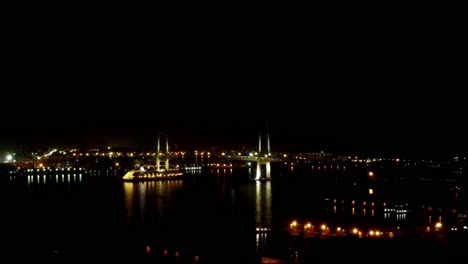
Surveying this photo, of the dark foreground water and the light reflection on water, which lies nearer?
the dark foreground water

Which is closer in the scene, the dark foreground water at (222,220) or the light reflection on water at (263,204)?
the dark foreground water at (222,220)

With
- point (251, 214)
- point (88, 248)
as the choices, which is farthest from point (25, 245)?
point (251, 214)

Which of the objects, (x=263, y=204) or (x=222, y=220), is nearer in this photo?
(x=222, y=220)

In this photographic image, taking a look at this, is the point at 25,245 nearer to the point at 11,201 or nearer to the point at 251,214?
the point at 251,214

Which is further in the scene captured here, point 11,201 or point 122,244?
point 11,201

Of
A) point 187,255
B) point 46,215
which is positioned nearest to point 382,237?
point 187,255

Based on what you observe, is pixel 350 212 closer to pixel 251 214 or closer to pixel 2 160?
pixel 251 214

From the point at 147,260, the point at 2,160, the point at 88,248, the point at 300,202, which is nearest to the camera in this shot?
the point at 147,260

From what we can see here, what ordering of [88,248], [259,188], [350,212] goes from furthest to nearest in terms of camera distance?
[259,188] < [350,212] < [88,248]
